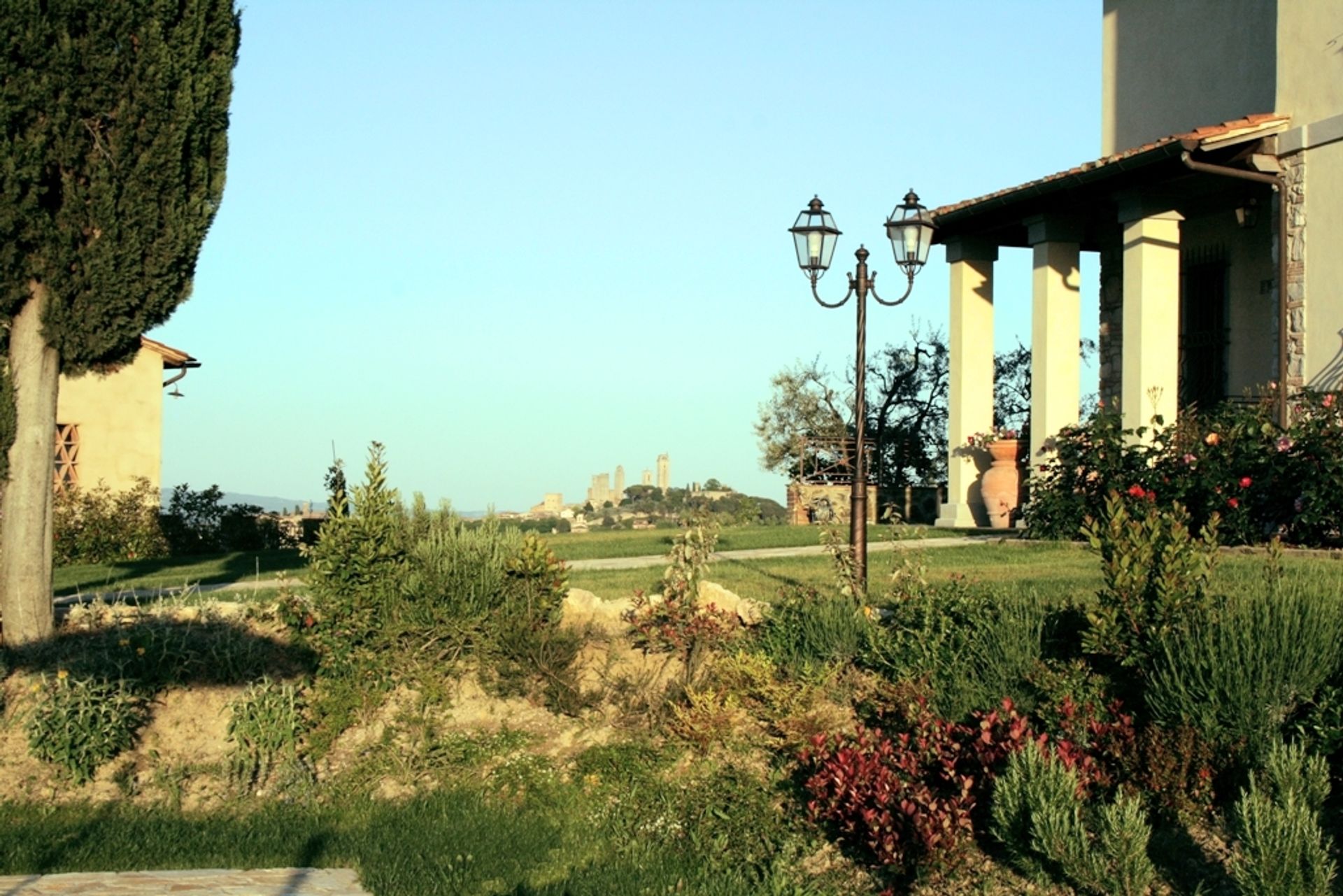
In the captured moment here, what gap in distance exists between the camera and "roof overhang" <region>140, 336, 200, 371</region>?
2397 cm

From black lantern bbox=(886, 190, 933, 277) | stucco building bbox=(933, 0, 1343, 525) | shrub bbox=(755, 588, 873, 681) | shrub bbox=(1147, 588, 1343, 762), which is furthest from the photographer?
stucco building bbox=(933, 0, 1343, 525)

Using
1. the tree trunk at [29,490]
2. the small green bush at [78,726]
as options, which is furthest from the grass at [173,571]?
the small green bush at [78,726]

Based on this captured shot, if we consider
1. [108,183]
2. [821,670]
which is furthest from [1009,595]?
[108,183]

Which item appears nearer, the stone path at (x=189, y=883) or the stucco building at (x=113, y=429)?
the stone path at (x=189, y=883)

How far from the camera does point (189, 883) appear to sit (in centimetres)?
566

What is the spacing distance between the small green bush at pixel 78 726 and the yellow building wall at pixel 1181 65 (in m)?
12.2

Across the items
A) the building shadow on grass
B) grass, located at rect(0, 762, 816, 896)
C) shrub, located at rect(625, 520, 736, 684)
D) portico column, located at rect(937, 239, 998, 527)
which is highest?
portico column, located at rect(937, 239, 998, 527)

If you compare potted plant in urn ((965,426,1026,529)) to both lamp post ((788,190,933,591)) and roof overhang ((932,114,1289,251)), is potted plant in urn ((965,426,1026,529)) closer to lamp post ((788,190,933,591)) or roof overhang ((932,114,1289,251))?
roof overhang ((932,114,1289,251))

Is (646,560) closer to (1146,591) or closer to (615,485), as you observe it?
(1146,591)

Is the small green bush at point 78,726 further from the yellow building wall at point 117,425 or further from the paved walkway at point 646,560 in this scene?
the yellow building wall at point 117,425

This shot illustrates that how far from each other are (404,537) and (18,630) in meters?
2.55

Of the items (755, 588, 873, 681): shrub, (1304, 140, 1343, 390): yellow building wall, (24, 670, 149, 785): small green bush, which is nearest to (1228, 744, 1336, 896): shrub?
(755, 588, 873, 681): shrub

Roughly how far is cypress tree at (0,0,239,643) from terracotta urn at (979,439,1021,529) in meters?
10.7

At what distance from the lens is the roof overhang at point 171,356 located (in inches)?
944
